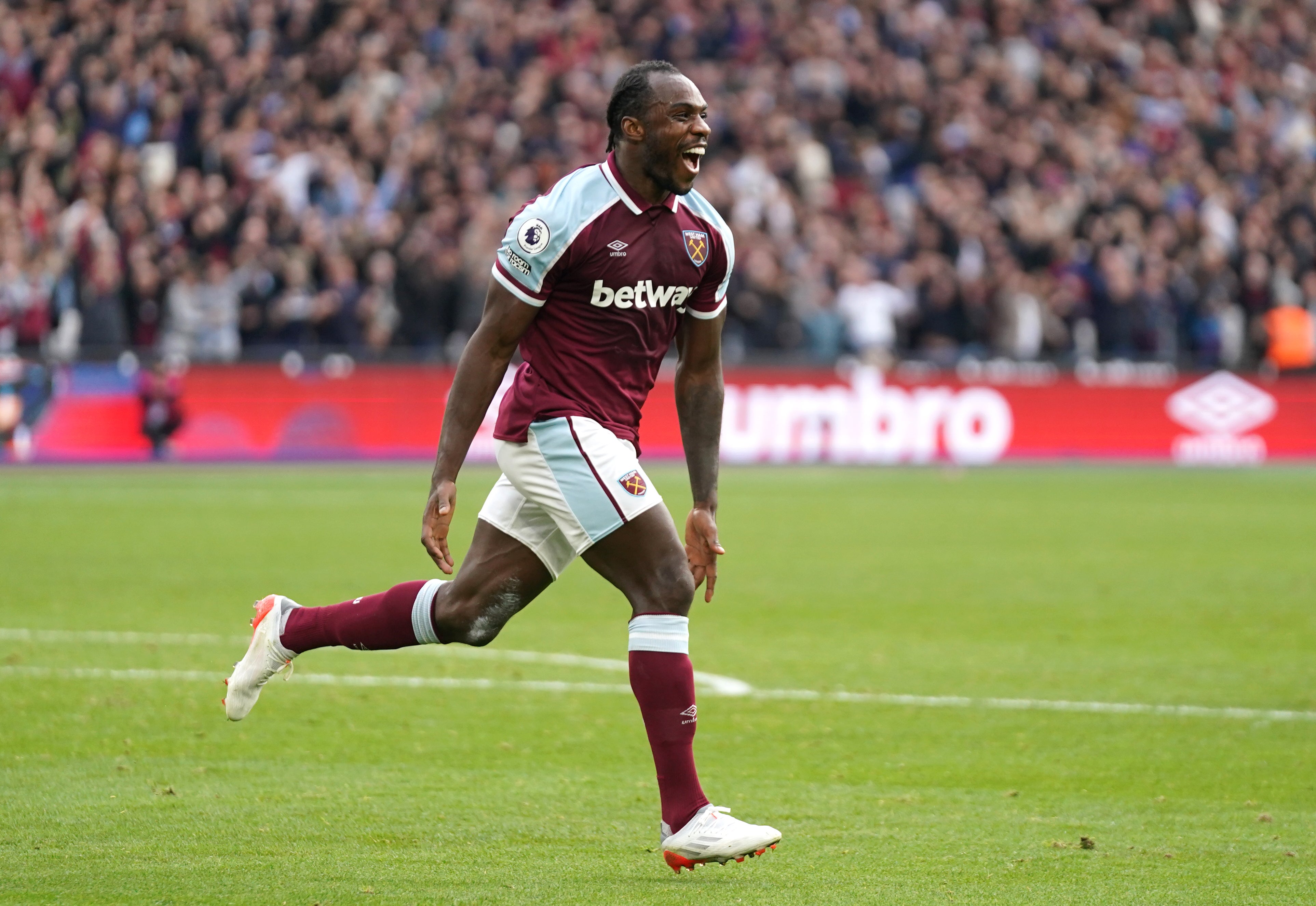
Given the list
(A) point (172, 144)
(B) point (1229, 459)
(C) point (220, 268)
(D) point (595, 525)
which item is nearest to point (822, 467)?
(B) point (1229, 459)

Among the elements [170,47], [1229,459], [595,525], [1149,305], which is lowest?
[1229,459]

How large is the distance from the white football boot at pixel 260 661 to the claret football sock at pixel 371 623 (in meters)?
0.04

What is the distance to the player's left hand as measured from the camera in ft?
19.1

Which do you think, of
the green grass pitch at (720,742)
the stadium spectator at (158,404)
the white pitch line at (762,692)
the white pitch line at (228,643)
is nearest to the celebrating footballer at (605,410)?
the green grass pitch at (720,742)

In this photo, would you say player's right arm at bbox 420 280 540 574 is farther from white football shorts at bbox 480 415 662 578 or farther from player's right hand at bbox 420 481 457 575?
white football shorts at bbox 480 415 662 578

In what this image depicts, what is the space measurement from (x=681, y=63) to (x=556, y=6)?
84.9 inches

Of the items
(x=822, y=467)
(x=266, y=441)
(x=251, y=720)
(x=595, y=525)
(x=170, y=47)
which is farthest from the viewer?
(x=170, y=47)

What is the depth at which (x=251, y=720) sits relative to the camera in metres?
7.71

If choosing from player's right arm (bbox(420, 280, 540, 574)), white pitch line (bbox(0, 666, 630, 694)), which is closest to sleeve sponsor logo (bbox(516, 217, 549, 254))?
player's right arm (bbox(420, 280, 540, 574))

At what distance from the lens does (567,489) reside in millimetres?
5570

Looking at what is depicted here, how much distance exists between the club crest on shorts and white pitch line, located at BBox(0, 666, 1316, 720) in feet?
9.96

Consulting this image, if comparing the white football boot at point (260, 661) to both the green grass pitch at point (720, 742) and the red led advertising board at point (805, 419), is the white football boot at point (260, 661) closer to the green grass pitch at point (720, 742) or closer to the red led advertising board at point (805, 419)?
the green grass pitch at point (720, 742)

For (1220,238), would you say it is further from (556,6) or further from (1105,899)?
(1105,899)

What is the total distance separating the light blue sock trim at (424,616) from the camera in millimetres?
5828
